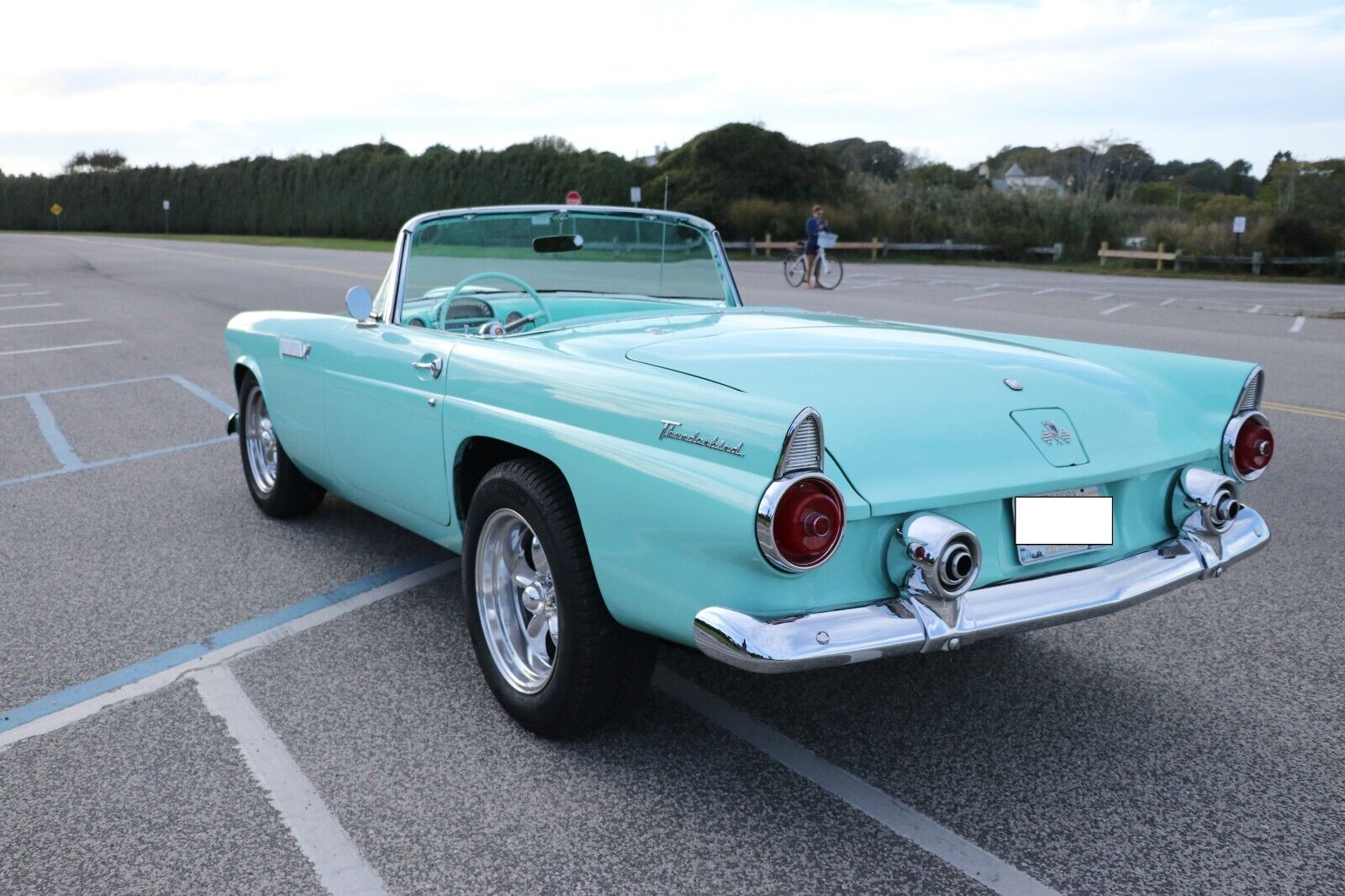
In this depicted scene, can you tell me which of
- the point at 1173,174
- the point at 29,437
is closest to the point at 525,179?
the point at 29,437

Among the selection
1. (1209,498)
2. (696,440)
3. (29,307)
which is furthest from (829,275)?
(696,440)

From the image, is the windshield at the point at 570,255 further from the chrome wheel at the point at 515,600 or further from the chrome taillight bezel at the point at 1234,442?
the chrome taillight bezel at the point at 1234,442

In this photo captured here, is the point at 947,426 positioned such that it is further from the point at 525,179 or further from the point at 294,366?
the point at 525,179

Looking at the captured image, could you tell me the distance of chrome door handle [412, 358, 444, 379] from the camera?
144 inches

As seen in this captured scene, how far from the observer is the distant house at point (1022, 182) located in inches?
1641

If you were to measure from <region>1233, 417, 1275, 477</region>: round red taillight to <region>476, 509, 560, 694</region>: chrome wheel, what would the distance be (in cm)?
204

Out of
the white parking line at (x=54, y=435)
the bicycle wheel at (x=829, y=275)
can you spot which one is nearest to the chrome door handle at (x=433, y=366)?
the white parking line at (x=54, y=435)

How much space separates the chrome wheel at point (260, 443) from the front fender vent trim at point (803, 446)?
3.47 metres

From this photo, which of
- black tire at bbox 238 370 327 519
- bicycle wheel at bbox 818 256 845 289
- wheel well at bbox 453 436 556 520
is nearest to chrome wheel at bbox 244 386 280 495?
black tire at bbox 238 370 327 519

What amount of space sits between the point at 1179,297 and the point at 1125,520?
69.4ft

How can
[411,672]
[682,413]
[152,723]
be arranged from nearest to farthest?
[682,413] < [152,723] < [411,672]

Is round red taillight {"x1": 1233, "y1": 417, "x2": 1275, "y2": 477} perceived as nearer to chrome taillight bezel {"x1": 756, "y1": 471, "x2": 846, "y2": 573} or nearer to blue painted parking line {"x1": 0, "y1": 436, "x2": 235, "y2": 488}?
chrome taillight bezel {"x1": 756, "y1": 471, "x2": 846, "y2": 573}

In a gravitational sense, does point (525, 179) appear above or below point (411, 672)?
above

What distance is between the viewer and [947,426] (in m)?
2.87
